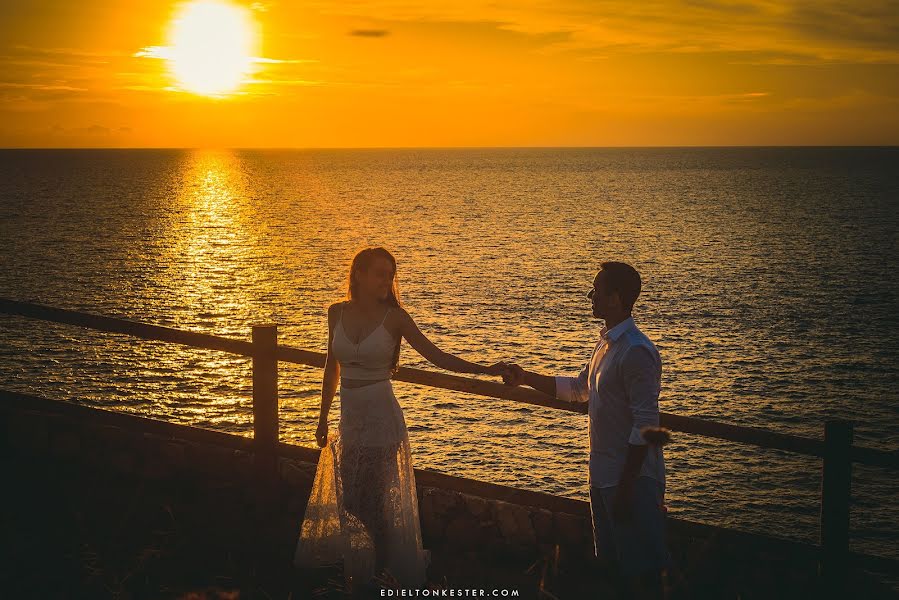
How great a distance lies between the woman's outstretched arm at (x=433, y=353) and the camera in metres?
4.98

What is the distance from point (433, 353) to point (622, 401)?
4.33ft

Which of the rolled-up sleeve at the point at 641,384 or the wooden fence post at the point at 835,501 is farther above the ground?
the rolled-up sleeve at the point at 641,384

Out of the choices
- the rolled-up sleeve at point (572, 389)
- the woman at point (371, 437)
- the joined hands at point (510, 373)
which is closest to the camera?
the woman at point (371, 437)

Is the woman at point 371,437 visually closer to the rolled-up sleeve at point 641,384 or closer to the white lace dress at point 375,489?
the white lace dress at point 375,489

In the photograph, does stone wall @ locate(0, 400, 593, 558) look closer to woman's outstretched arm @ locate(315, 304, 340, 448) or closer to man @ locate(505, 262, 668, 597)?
woman's outstretched arm @ locate(315, 304, 340, 448)

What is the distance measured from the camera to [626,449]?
434 centimetres

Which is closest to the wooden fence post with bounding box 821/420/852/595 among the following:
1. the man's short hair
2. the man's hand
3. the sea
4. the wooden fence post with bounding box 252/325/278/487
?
the man's short hair

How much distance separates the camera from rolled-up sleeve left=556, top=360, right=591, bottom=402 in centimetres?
514

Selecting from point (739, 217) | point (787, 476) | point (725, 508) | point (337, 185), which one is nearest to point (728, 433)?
point (725, 508)

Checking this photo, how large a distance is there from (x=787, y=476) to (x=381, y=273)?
84.2ft

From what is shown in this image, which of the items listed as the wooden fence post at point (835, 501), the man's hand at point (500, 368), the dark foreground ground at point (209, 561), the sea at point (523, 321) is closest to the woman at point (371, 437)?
the man's hand at point (500, 368)

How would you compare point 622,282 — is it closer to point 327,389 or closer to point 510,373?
point 510,373

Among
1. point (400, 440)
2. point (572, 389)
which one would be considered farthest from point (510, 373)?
point (400, 440)

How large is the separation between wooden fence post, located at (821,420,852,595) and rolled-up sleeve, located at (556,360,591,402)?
1511mm
